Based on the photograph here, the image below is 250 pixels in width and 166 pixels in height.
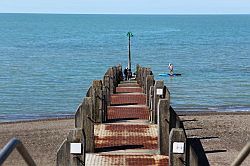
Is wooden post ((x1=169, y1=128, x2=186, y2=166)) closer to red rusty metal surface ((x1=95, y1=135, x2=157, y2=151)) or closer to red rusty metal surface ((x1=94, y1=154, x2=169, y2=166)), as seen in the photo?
red rusty metal surface ((x1=94, y1=154, x2=169, y2=166))

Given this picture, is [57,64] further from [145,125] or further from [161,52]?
[145,125]

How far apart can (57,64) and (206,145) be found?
A: 151 ft

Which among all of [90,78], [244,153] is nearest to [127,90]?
[244,153]

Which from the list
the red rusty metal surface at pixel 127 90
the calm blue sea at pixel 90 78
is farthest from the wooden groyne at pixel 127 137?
the calm blue sea at pixel 90 78

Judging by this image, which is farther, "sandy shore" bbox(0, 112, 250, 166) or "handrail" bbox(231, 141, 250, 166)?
"sandy shore" bbox(0, 112, 250, 166)

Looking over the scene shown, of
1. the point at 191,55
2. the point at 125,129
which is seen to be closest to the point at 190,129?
the point at 125,129

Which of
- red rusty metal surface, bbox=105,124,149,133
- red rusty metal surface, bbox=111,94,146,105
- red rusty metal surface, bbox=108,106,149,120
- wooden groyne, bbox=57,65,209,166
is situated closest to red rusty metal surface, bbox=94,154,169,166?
wooden groyne, bbox=57,65,209,166

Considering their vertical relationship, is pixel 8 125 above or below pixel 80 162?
below

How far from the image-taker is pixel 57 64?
218 feet

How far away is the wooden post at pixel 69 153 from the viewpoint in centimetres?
787

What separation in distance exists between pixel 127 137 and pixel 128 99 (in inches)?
268

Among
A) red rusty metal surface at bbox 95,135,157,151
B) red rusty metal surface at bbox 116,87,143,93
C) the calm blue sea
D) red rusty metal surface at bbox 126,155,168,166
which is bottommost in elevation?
the calm blue sea

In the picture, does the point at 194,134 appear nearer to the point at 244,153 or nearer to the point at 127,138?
the point at 127,138

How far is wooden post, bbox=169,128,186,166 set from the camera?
8.08m
